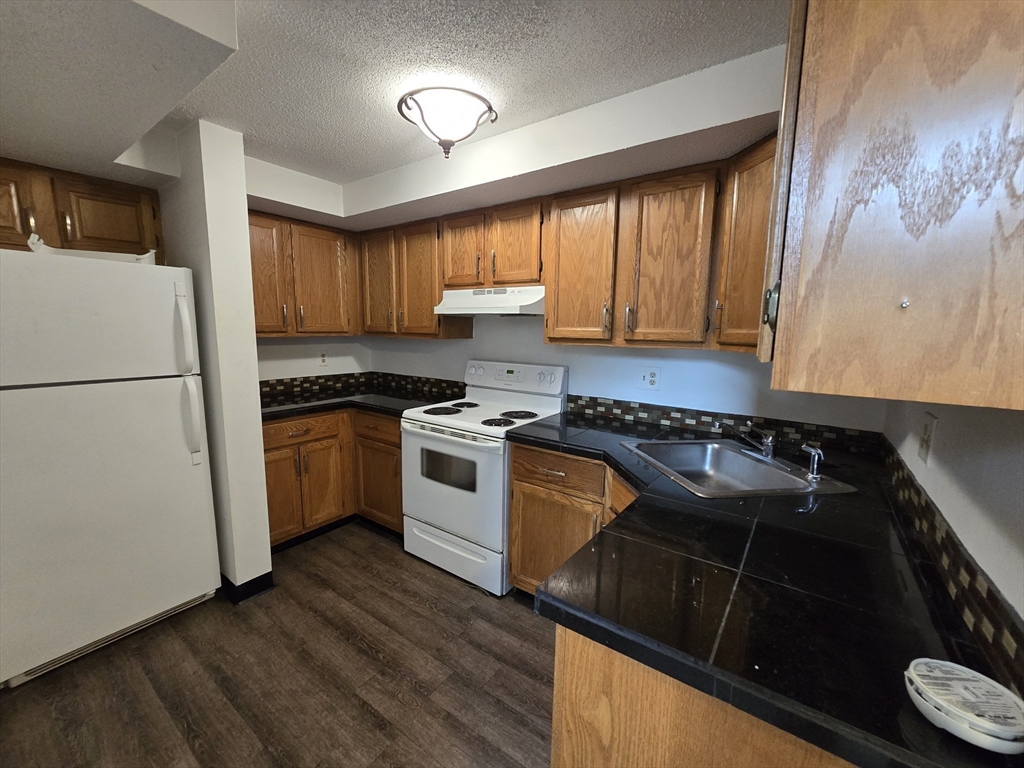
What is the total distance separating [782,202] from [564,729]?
1025 mm

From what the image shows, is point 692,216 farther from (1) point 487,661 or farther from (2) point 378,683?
(2) point 378,683

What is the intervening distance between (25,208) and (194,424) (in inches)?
46.6

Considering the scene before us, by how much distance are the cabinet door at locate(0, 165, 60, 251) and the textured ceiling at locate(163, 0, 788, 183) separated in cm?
65

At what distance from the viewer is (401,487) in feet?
8.54

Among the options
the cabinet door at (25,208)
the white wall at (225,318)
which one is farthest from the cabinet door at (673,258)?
the cabinet door at (25,208)

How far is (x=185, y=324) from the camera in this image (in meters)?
1.80

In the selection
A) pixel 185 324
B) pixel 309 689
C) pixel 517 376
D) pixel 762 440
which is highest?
pixel 185 324

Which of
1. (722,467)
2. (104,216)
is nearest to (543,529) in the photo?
(722,467)

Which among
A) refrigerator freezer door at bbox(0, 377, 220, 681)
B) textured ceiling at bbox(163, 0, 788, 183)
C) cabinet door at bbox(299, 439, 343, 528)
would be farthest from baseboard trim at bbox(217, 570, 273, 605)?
textured ceiling at bbox(163, 0, 788, 183)

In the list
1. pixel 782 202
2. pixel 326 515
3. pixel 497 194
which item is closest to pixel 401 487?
pixel 326 515

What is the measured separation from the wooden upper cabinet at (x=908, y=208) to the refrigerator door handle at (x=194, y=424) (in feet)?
7.49

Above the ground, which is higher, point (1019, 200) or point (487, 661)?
point (1019, 200)

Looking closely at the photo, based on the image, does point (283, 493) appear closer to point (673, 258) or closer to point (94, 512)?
point (94, 512)

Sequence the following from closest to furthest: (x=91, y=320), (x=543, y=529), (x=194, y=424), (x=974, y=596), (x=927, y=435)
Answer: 1. (x=974, y=596)
2. (x=927, y=435)
3. (x=91, y=320)
4. (x=194, y=424)
5. (x=543, y=529)
